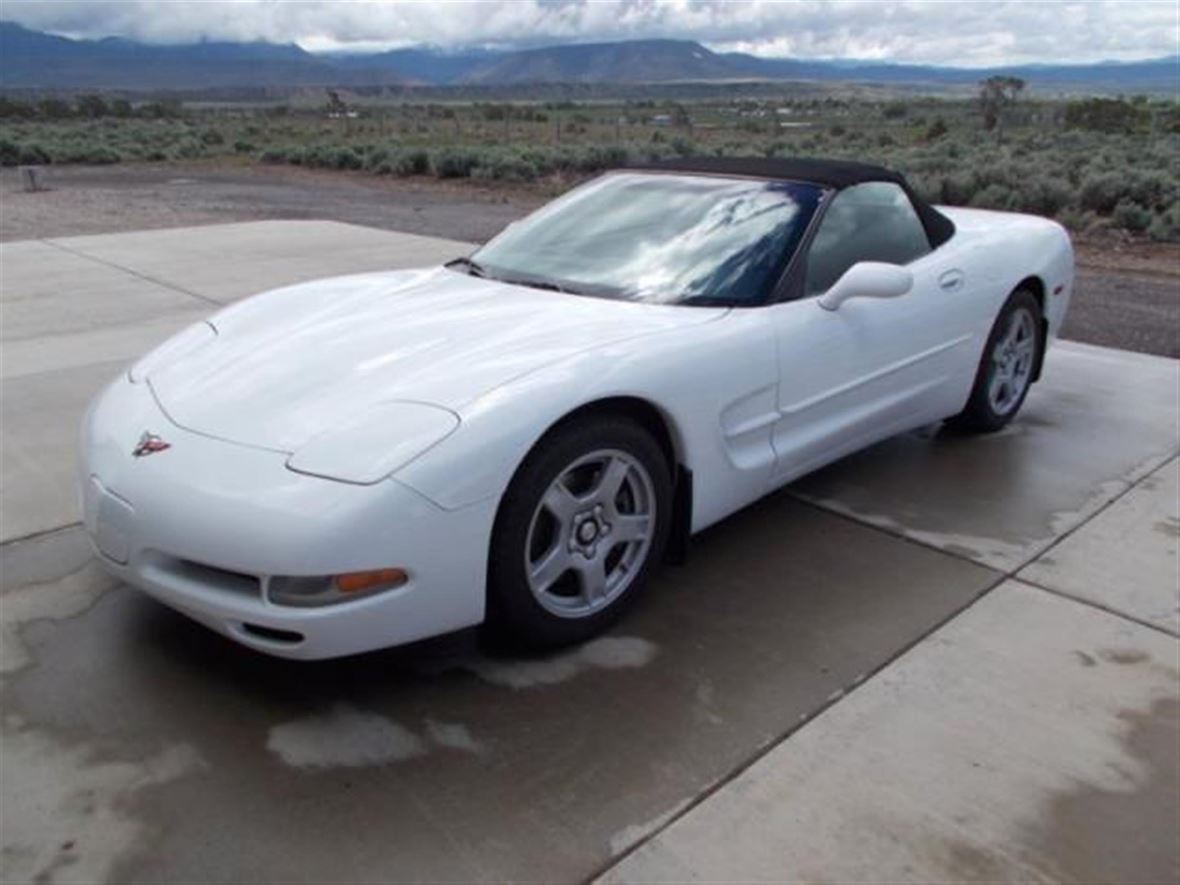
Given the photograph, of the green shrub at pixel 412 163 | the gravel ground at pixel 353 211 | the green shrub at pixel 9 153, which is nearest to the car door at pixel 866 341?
the gravel ground at pixel 353 211

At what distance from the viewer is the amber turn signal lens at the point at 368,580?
2.27 m

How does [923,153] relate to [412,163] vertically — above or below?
above

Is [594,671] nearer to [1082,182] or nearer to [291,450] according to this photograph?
[291,450]

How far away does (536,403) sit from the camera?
251 centimetres

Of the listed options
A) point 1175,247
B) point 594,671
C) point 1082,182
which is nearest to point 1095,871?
point 594,671

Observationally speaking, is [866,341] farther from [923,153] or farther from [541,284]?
[923,153]

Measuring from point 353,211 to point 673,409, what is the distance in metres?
12.0

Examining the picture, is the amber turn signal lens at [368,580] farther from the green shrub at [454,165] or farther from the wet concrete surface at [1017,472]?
the green shrub at [454,165]

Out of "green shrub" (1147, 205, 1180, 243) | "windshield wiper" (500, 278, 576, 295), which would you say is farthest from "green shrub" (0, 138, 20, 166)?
"windshield wiper" (500, 278, 576, 295)

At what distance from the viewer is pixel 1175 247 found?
35.2 ft

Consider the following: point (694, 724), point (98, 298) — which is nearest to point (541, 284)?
point (694, 724)

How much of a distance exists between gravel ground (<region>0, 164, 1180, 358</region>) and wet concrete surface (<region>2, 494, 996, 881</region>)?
14.8 feet

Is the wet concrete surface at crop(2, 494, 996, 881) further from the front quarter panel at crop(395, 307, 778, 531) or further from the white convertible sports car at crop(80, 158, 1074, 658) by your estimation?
the front quarter panel at crop(395, 307, 778, 531)

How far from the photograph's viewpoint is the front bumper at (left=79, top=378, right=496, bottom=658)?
2.25 m
